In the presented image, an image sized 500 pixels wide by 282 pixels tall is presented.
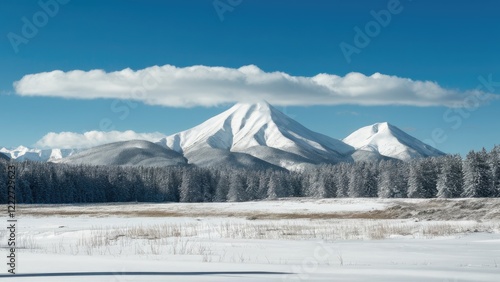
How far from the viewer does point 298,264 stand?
16.4 metres

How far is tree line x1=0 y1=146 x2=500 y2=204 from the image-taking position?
4178 inches

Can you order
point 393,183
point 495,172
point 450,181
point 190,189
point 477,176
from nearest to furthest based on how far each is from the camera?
point 477,176, point 495,172, point 450,181, point 393,183, point 190,189

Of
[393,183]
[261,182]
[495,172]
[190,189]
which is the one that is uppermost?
[261,182]

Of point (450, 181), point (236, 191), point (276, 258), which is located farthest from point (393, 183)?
point (276, 258)

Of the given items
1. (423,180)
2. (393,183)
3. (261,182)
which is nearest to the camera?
(423,180)

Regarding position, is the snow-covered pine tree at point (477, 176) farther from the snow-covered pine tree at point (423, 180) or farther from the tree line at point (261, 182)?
the snow-covered pine tree at point (423, 180)

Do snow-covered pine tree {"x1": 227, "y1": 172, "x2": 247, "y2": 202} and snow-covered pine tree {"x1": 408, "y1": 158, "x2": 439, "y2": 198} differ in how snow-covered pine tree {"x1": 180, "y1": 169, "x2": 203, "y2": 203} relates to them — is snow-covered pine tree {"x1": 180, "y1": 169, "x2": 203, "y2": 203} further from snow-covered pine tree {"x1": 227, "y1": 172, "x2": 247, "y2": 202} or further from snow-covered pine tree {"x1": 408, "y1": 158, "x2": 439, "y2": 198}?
snow-covered pine tree {"x1": 408, "y1": 158, "x2": 439, "y2": 198}

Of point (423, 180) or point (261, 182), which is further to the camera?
point (261, 182)

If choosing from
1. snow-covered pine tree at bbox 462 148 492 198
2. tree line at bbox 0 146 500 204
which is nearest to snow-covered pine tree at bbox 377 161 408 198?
tree line at bbox 0 146 500 204

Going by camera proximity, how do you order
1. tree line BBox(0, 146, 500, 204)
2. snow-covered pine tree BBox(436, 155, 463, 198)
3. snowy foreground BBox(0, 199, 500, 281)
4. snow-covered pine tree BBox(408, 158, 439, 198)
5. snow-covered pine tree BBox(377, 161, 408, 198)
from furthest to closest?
1. snow-covered pine tree BBox(377, 161, 408, 198)
2. snow-covered pine tree BBox(408, 158, 439, 198)
3. snow-covered pine tree BBox(436, 155, 463, 198)
4. tree line BBox(0, 146, 500, 204)
5. snowy foreground BBox(0, 199, 500, 281)

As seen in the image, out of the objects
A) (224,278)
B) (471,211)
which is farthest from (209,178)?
(224,278)

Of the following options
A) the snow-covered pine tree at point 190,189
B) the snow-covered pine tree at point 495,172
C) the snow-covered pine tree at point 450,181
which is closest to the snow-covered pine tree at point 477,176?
the snow-covered pine tree at point 495,172

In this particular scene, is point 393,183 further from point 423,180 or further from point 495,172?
point 495,172

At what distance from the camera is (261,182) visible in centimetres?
15788
